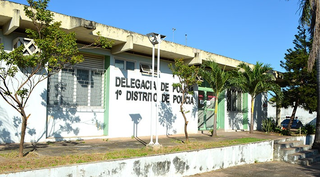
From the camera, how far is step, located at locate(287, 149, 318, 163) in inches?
456

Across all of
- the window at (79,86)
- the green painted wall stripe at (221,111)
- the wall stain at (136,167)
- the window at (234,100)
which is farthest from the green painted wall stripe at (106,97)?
the window at (234,100)

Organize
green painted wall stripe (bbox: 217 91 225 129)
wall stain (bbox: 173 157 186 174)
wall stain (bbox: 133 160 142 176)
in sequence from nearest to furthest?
wall stain (bbox: 133 160 142 176), wall stain (bbox: 173 157 186 174), green painted wall stripe (bbox: 217 91 225 129)

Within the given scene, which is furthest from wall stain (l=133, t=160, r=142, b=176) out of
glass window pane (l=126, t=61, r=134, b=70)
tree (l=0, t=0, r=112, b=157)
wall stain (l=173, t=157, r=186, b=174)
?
glass window pane (l=126, t=61, r=134, b=70)

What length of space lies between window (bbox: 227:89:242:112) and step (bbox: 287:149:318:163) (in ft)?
21.5

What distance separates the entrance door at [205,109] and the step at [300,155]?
225 inches

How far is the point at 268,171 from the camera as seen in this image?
9750 millimetres

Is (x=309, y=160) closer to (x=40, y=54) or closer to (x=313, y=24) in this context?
(x=313, y=24)

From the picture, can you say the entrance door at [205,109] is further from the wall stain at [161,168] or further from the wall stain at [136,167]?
the wall stain at [136,167]

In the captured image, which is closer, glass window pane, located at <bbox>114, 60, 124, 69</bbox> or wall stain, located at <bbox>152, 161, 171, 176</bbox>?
wall stain, located at <bbox>152, 161, 171, 176</bbox>

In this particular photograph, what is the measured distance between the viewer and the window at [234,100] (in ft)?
62.7

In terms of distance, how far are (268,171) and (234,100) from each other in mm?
10168

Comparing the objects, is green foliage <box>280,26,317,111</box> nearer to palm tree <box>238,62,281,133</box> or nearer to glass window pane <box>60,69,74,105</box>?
palm tree <box>238,62,281,133</box>

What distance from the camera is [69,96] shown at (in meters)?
11.7

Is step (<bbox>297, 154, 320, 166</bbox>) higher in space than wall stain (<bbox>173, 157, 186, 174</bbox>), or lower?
lower
